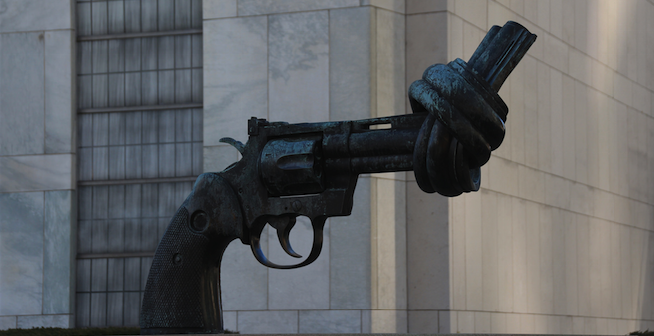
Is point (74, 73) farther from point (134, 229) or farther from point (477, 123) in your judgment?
point (477, 123)

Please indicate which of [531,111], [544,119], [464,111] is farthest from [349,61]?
[464,111]

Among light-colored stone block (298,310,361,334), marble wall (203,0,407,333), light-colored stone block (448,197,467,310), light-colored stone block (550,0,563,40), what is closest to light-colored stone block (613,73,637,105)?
light-colored stone block (550,0,563,40)

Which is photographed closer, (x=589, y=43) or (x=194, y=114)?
(x=194, y=114)

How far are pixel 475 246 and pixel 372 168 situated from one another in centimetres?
987

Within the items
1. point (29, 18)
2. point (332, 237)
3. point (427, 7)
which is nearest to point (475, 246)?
point (332, 237)

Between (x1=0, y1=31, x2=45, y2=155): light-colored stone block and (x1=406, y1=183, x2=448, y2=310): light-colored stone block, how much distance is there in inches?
228

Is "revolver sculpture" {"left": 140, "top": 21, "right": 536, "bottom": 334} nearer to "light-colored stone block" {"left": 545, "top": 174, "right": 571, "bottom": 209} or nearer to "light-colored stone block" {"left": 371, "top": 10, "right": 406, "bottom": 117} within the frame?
"light-colored stone block" {"left": 371, "top": 10, "right": 406, "bottom": 117}

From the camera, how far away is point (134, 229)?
14.0 meters

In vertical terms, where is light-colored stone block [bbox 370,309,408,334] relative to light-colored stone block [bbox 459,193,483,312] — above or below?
below

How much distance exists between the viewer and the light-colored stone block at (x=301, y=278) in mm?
12656

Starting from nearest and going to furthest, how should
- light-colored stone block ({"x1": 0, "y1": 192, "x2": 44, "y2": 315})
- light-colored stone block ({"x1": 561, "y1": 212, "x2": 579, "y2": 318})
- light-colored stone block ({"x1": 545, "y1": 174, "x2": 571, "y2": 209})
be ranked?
light-colored stone block ({"x1": 0, "y1": 192, "x2": 44, "y2": 315})
light-colored stone block ({"x1": 545, "y1": 174, "x2": 571, "y2": 209})
light-colored stone block ({"x1": 561, "y1": 212, "x2": 579, "y2": 318})

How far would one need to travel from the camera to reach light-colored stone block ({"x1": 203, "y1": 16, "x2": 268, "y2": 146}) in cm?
1313

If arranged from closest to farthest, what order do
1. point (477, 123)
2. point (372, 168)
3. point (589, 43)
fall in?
point (477, 123), point (372, 168), point (589, 43)

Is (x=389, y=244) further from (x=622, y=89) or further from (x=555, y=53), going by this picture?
(x=622, y=89)
